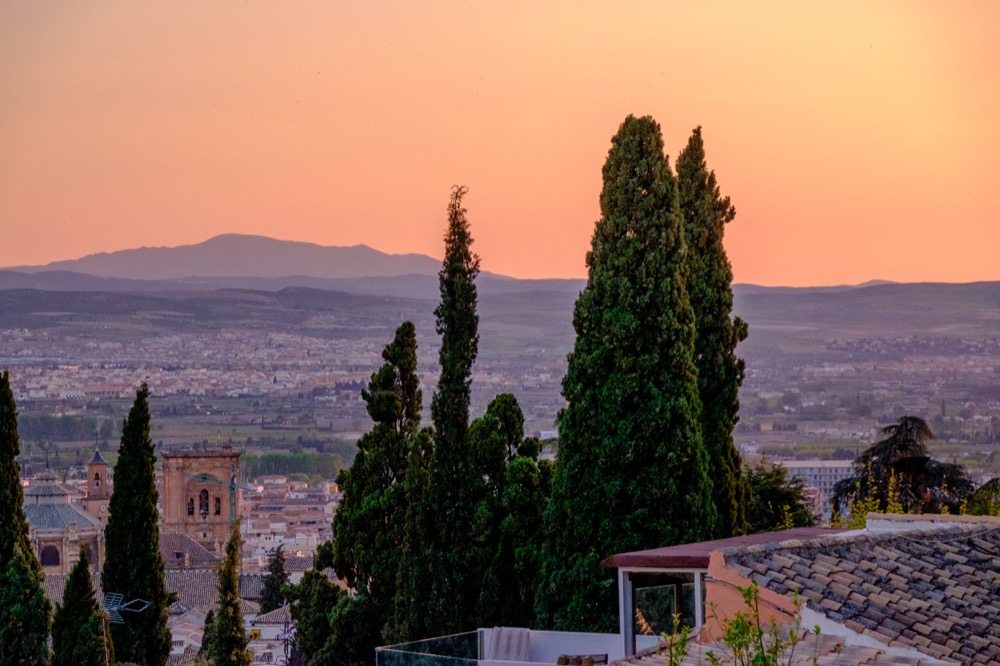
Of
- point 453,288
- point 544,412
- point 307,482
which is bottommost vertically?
point 307,482

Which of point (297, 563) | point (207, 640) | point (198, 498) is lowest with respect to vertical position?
point (297, 563)

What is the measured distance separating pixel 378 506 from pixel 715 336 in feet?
13.5

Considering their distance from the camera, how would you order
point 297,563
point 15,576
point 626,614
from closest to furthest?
point 626,614 < point 15,576 < point 297,563

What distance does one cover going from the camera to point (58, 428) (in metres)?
113

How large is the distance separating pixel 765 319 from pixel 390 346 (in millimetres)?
60809

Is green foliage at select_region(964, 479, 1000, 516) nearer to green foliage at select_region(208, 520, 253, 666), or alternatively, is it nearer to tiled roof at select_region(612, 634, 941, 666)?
tiled roof at select_region(612, 634, 941, 666)

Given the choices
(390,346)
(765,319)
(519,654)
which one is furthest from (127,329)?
(519,654)

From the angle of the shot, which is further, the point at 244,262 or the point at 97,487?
the point at 244,262

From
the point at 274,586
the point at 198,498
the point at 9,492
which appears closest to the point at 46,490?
the point at 198,498

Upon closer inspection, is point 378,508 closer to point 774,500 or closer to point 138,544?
point 774,500

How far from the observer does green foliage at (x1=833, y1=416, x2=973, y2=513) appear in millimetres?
24078

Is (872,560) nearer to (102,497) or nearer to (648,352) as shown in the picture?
(648,352)

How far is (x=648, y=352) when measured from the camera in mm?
15805

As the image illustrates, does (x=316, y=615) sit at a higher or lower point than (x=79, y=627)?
higher
